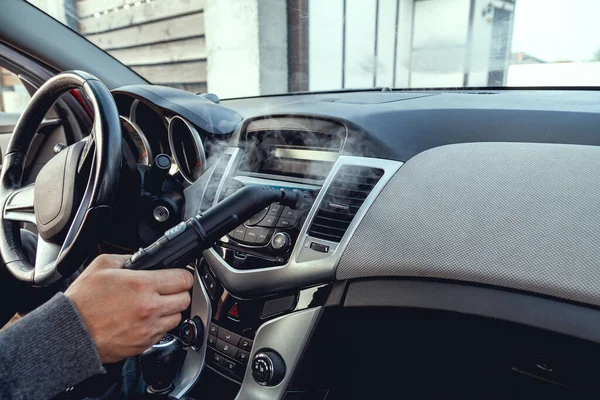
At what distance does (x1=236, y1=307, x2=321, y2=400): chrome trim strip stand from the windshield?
977 millimetres

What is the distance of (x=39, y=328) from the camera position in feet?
2.44

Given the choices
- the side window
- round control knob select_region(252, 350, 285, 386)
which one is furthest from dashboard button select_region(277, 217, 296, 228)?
the side window

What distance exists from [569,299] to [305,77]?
152 cm

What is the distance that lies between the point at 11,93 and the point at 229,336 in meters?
1.66

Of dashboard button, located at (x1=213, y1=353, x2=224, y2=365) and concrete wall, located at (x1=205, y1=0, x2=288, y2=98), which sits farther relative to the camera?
concrete wall, located at (x1=205, y1=0, x2=288, y2=98)

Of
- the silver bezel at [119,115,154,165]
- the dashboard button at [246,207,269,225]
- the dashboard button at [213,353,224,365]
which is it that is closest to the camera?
the dashboard button at [246,207,269,225]

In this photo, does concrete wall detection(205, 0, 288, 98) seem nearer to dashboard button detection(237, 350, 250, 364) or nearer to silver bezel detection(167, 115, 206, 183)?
silver bezel detection(167, 115, 206, 183)

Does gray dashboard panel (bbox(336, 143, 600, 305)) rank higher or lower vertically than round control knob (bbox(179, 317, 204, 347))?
higher

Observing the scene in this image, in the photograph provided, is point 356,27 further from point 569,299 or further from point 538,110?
point 569,299

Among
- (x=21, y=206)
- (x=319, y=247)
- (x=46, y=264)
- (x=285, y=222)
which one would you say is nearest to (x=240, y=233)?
(x=285, y=222)

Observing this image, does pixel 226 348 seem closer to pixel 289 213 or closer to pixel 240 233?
pixel 240 233

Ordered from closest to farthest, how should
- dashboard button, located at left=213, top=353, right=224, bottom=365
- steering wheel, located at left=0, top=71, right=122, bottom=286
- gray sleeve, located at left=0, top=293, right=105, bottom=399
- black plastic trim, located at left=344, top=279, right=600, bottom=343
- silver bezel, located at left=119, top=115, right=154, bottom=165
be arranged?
gray sleeve, located at left=0, top=293, right=105, bottom=399 → black plastic trim, located at left=344, top=279, right=600, bottom=343 → steering wheel, located at left=0, top=71, right=122, bottom=286 → dashboard button, located at left=213, top=353, right=224, bottom=365 → silver bezel, located at left=119, top=115, right=154, bottom=165

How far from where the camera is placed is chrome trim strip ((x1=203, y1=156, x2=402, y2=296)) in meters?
1.11

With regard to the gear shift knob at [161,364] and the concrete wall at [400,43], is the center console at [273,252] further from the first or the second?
the concrete wall at [400,43]
